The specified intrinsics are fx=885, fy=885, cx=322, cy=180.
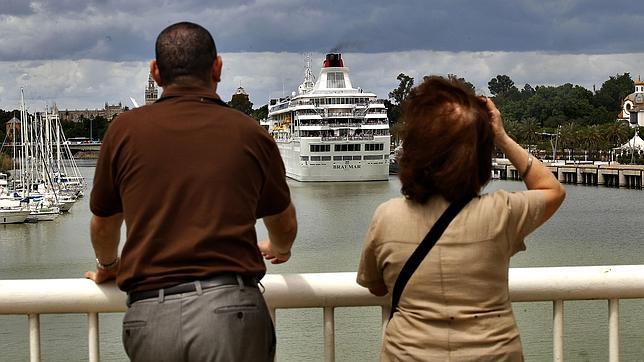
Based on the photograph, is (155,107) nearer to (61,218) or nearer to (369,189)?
(61,218)

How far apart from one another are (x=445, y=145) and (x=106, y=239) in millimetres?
1131

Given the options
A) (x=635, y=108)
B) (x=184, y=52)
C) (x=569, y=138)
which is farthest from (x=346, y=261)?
(x=635, y=108)

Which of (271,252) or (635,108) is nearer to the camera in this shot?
(271,252)

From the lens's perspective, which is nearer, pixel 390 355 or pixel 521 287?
pixel 390 355

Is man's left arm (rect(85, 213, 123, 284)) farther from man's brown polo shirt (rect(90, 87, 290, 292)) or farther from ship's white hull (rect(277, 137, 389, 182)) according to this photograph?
ship's white hull (rect(277, 137, 389, 182))

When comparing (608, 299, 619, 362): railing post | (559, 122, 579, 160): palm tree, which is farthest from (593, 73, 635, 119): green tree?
(608, 299, 619, 362): railing post

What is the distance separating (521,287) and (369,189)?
219 ft

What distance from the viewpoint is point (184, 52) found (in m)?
Answer: 2.69

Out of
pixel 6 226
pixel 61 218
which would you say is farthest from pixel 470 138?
pixel 61 218

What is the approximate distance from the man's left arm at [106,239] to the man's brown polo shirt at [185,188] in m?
0.20

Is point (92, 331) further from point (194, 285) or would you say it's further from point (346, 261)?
point (346, 261)

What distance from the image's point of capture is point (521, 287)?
3174mm

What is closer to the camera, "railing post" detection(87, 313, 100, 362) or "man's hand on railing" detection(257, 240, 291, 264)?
"man's hand on railing" detection(257, 240, 291, 264)

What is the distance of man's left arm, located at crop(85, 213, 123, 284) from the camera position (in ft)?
9.20
